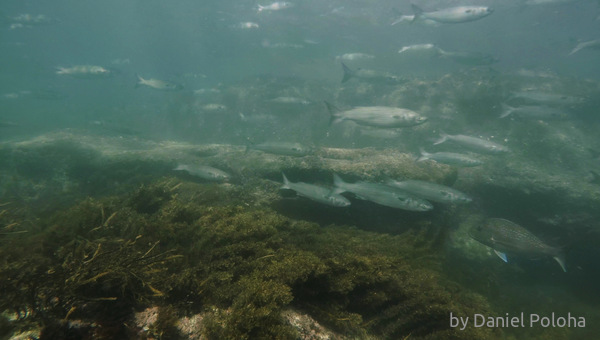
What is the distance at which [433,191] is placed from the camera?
636 cm

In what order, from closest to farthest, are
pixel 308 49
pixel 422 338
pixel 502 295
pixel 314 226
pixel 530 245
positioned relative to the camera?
pixel 422 338
pixel 314 226
pixel 530 245
pixel 502 295
pixel 308 49

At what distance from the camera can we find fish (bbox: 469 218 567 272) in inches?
216

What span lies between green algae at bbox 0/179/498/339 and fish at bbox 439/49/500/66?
653 inches

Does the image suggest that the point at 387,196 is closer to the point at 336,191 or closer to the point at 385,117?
the point at 336,191

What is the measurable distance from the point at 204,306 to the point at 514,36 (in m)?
67.9

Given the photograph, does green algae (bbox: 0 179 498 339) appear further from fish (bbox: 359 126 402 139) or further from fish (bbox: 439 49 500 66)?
fish (bbox: 439 49 500 66)

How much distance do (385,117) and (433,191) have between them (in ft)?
11.1

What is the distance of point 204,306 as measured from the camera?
7.27 ft

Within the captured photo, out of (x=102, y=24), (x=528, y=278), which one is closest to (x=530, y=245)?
(x=528, y=278)

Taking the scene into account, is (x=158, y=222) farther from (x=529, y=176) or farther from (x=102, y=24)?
(x=102, y=24)

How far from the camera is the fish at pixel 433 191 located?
6.27 m

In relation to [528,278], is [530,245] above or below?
above

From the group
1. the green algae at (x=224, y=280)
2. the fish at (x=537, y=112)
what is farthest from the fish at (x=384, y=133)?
the green algae at (x=224, y=280)

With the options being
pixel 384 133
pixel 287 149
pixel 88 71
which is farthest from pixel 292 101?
pixel 88 71
